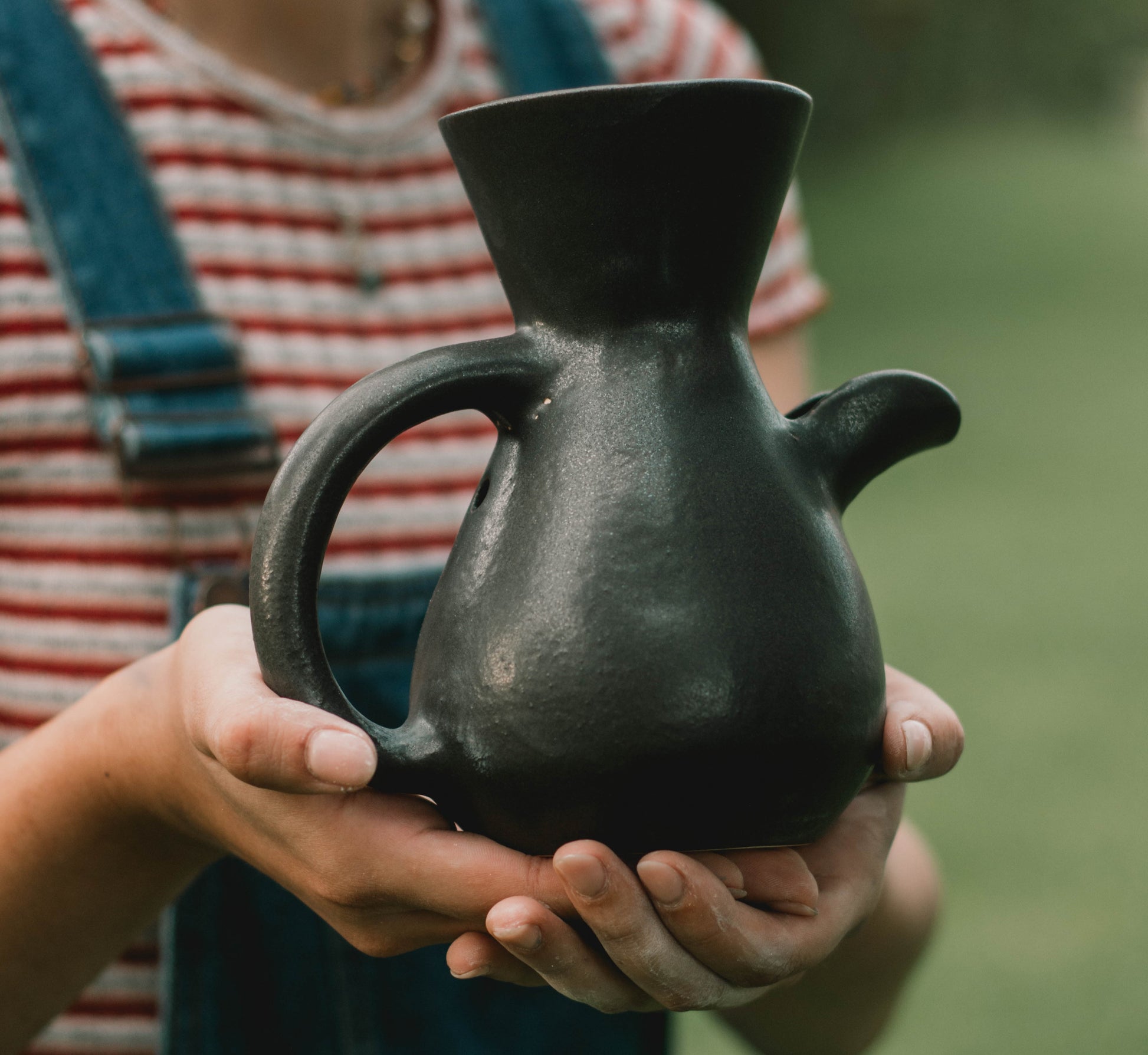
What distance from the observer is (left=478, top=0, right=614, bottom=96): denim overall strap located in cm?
94

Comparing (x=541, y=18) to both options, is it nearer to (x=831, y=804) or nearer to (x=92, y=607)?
(x=92, y=607)

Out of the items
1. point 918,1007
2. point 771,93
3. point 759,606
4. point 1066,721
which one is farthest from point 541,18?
point 1066,721

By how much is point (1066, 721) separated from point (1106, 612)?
20.3 inches

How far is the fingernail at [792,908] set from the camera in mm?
539

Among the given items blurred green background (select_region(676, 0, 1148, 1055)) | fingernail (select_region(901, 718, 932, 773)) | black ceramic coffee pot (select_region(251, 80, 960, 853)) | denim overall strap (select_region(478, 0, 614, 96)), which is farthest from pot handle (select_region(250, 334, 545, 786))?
blurred green background (select_region(676, 0, 1148, 1055))

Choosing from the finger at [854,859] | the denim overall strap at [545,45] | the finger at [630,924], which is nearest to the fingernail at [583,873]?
the finger at [630,924]

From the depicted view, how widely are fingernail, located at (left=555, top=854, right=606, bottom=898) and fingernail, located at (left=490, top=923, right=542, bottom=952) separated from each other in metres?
0.03

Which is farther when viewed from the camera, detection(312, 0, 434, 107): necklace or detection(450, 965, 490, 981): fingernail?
detection(312, 0, 434, 107): necklace

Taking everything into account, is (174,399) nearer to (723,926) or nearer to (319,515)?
(319,515)

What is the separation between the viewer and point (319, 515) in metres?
0.51

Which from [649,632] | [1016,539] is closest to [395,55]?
[649,632]

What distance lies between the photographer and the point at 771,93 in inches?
20.8

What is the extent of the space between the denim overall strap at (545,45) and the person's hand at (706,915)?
540 millimetres

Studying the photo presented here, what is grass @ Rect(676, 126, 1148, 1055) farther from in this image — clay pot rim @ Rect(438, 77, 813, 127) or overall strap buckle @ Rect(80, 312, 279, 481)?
clay pot rim @ Rect(438, 77, 813, 127)
